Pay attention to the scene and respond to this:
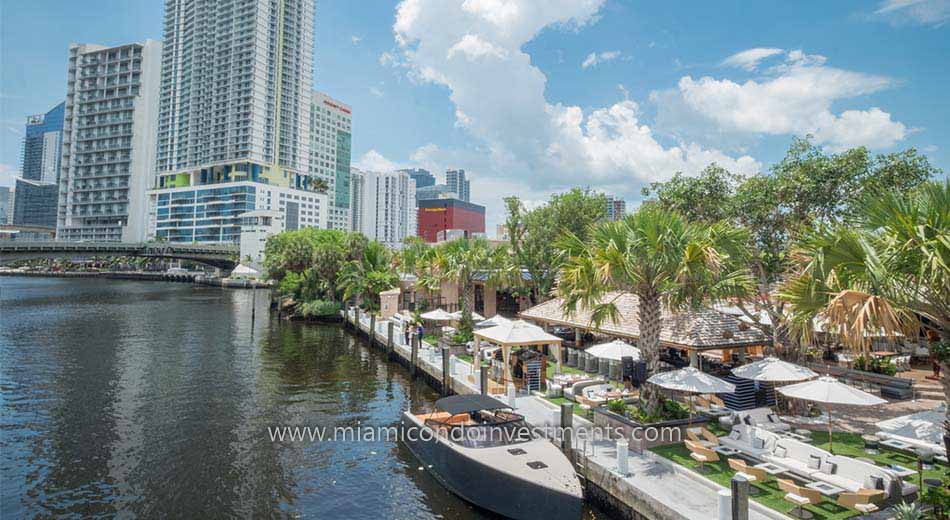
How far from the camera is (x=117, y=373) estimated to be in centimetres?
2650

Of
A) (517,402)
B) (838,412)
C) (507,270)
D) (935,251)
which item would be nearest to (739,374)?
(838,412)

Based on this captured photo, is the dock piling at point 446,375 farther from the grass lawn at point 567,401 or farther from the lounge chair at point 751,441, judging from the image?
the lounge chair at point 751,441

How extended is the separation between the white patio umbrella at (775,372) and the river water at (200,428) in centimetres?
867

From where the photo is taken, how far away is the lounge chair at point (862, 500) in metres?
9.45

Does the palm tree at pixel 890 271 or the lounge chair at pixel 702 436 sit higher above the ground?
the palm tree at pixel 890 271

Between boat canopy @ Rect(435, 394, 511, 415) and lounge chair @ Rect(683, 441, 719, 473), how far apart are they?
4674 mm

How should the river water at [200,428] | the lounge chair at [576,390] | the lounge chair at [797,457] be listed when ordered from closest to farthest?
1. the lounge chair at [797,457]
2. the river water at [200,428]
3. the lounge chair at [576,390]

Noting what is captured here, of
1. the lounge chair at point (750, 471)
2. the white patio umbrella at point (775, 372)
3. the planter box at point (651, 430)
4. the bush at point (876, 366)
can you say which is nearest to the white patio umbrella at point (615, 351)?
the white patio umbrella at point (775, 372)

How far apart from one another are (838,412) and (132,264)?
174 meters

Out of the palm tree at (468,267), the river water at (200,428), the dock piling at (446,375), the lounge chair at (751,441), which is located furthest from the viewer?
the palm tree at (468,267)

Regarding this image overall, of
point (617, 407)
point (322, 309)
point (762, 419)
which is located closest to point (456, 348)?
point (617, 407)

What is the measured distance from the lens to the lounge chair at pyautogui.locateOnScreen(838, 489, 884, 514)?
31.0 ft

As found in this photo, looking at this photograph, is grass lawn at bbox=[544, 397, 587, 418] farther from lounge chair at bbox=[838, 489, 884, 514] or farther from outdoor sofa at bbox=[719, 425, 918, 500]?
lounge chair at bbox=[838, 489, 884, 514]

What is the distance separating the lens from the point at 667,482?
11.1 meters
